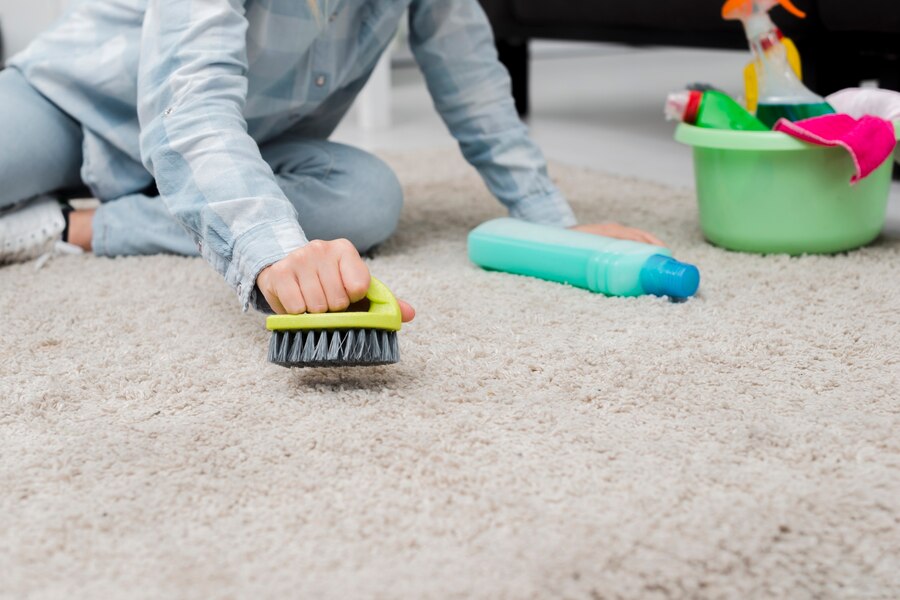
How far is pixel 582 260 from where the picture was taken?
2.74 ft

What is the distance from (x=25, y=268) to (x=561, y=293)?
0.50 m

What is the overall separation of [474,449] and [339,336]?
10 cm

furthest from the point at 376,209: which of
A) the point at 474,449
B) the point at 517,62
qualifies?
the point at 517,62

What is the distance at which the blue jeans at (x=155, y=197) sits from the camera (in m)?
0.95

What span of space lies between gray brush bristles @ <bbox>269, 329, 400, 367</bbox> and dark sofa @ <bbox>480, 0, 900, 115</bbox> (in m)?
0.85

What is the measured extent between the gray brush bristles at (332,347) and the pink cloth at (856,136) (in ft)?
1.48

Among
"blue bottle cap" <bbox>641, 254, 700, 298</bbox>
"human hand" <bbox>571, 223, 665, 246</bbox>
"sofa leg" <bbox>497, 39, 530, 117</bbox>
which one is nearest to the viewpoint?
"blue bottle cap" <bbox>641, 254, 700, 298</bbox>

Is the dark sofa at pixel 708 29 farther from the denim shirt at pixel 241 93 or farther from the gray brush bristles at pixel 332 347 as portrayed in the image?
the gray brush bristles at pixel 332 347

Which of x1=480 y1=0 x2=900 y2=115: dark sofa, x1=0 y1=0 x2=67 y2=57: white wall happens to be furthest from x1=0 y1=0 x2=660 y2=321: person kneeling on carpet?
x1=0 y1=0 x2=67 y2=57: white wall

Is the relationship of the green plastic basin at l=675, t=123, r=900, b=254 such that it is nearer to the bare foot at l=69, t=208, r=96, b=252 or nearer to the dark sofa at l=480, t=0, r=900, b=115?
→ the dark sofa at l=480, t=0, r=900, b=115

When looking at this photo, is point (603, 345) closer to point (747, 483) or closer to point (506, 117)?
point (747, 483)

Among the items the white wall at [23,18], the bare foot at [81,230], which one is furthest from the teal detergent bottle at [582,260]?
the white wall at [23,18]

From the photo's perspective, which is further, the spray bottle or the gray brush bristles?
the spray bottle

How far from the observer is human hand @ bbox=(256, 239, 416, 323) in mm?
568
